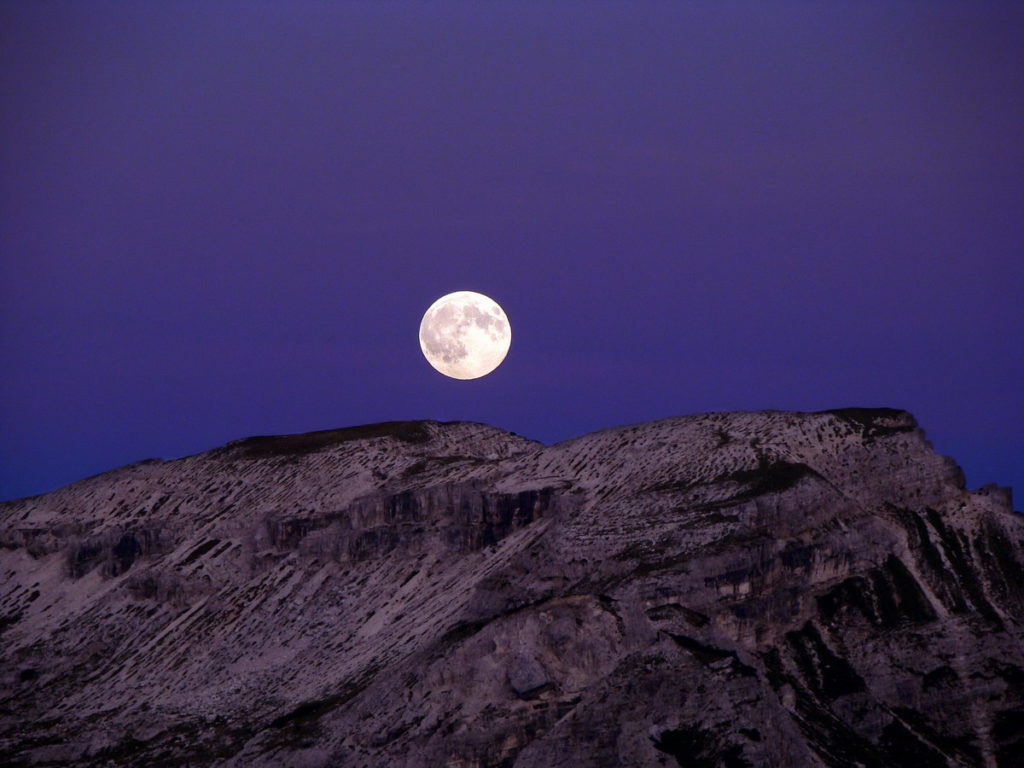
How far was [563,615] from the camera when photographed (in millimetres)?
104312

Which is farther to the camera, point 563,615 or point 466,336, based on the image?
point 466,336

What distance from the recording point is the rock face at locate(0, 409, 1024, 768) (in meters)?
99.0

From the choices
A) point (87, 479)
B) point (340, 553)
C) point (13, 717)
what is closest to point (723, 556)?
point (340, 553)

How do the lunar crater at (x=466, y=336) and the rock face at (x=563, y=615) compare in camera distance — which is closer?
the rock face at (x=563, y=615)

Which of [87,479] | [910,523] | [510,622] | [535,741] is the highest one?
[87,479]

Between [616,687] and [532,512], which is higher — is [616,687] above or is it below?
below

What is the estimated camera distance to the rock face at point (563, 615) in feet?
325

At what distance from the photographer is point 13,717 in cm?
13750

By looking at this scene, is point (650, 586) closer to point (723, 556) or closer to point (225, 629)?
point (723, 556)

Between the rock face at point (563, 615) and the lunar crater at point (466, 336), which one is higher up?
the lunar crater at point (466, 336)

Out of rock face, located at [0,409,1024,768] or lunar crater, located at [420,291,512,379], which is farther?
lunar crater, located at [420,291,512,379]

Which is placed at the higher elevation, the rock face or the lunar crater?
the lunar crater

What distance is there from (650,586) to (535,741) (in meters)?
13.7

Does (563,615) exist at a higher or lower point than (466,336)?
lower
